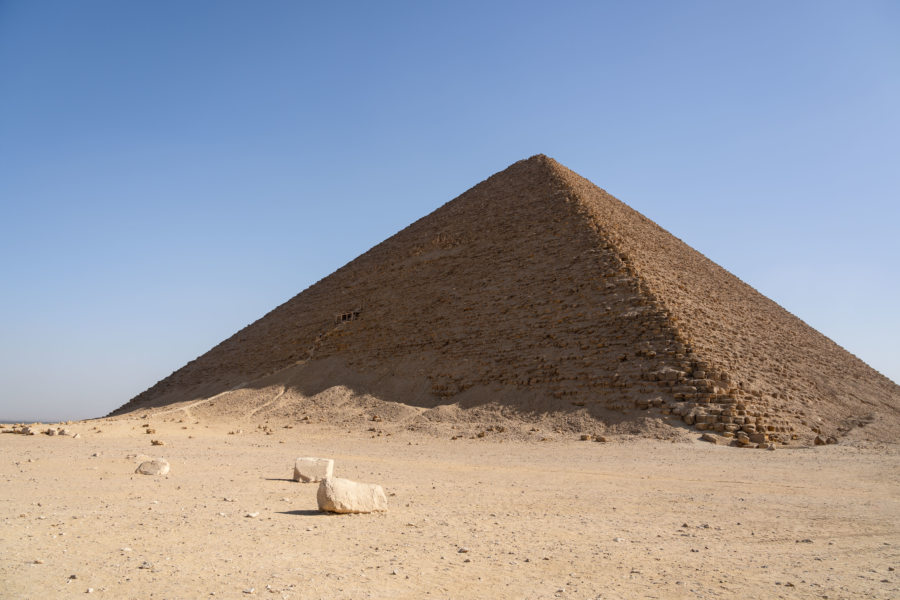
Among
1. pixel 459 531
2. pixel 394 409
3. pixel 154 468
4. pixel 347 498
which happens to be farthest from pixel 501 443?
pixel 459 531

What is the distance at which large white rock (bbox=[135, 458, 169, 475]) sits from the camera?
9.06 meters

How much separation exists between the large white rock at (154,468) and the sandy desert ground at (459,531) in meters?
0.29

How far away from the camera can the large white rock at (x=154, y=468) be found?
29.7 feet

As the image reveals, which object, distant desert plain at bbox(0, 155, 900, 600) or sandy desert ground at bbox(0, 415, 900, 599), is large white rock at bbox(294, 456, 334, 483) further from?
distant desert plain at bbox(0, 155, 900, 600)

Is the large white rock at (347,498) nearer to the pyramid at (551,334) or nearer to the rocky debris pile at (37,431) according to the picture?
the pyramid at (551,334)

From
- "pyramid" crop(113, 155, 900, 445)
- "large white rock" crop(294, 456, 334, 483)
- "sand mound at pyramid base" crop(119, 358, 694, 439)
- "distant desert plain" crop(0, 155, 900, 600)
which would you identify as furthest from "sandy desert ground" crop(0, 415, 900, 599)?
"pyramid" crop(113, 155, 900, 445)

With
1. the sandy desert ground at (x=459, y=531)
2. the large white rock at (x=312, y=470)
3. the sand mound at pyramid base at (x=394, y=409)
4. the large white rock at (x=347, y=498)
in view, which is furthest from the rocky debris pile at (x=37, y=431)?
the large white rock at (x=347, y=498)

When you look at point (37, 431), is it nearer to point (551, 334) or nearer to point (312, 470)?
point (312, 470)

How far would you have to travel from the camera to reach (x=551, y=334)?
19.3 metres

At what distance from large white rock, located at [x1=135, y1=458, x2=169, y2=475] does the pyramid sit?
1003 cm

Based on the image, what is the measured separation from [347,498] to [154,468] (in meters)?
4.43

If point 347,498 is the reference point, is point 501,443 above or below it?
below

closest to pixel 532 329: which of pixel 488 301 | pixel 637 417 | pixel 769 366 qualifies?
pixel 488 301

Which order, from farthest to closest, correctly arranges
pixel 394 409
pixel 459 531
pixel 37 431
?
pixel 394 409 < pixel 37 431 < pixel 459 531
